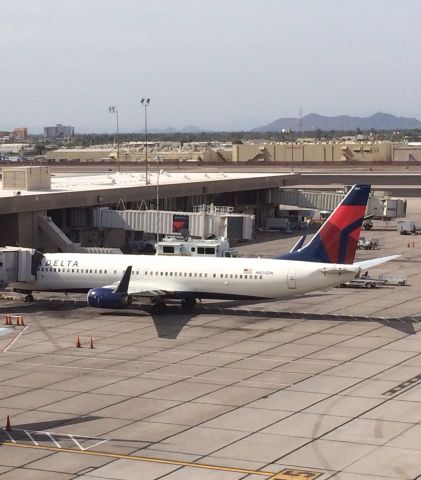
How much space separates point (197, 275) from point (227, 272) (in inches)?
84.4

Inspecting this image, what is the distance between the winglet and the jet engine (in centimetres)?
19

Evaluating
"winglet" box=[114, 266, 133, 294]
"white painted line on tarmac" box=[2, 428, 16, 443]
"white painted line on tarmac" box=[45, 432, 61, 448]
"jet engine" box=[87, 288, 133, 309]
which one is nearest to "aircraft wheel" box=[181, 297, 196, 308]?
"jet engine" box=[87, 288, 133, 309]

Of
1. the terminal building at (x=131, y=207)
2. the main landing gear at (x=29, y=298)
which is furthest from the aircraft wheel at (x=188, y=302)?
the terminal building at (x=131, y=207)

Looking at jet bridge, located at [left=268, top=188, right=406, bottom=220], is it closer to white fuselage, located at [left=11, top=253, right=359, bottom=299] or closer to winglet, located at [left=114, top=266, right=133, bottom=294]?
white fuselage, located at [left=11, top=253, right=359, bottom=299]

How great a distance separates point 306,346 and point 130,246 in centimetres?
4742

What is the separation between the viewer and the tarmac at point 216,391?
34.5 meters

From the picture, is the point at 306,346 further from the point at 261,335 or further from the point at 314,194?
the point at 314,194

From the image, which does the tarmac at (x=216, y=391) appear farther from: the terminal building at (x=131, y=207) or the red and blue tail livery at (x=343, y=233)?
the terminal building at (x=131, y=207)

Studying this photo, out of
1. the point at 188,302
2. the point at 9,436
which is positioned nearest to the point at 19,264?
the point at 188,302

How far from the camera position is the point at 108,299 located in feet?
201

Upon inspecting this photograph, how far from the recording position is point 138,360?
50.9 m

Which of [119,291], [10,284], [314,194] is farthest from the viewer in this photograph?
[314,194]

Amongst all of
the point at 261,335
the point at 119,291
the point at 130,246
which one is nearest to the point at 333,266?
the point at 261,335

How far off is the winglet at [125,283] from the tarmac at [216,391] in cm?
195
